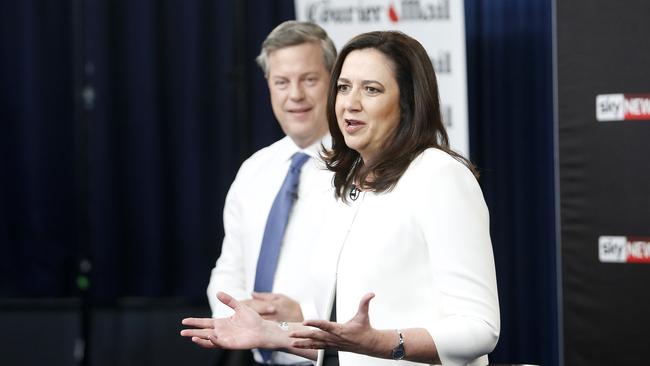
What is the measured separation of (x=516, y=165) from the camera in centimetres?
427

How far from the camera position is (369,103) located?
1980 millimetres

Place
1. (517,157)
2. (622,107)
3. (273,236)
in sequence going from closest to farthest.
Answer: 1. (273,236)
2. (622,107)
3. (517,157)

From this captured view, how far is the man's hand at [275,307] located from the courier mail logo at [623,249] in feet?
4.93

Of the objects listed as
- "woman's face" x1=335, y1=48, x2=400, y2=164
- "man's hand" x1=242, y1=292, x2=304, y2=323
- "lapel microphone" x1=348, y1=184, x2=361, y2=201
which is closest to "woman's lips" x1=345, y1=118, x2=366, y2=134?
"woman's face" x1=335, y1=48, x2=400, y2=164

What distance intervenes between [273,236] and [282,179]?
9.3 inches

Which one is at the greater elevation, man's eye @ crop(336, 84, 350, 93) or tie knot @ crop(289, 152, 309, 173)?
man's eye @ crop(336, 84, 350, 93)

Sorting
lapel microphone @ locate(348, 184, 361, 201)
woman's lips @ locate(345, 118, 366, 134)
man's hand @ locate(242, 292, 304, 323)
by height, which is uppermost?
woman's lips @ locate(345, 118, 366, 134)

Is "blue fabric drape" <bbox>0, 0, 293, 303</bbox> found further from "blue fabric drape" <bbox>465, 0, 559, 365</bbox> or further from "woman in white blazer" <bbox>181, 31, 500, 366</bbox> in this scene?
"woman in white blazer" <bbox>181, 31, 500, 366</bbox>

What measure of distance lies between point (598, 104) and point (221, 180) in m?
1.99

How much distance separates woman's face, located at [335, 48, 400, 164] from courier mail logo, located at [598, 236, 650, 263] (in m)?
1.78

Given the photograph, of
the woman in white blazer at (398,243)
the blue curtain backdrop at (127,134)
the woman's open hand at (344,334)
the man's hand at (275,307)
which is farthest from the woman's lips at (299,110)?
the blue curtain backdrop at (127,134)

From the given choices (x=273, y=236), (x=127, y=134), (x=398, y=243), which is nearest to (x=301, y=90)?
(x=273, y=236)

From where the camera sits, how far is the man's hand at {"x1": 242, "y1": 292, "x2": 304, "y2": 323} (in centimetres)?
246

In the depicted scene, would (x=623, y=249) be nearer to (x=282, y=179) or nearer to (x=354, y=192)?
(x=282, y=179)
